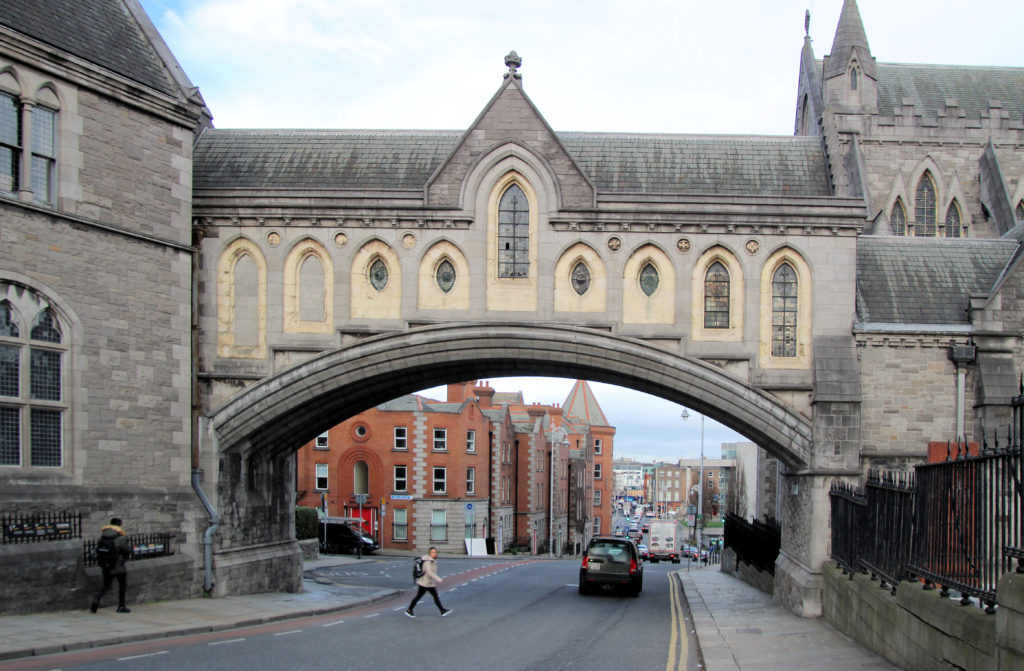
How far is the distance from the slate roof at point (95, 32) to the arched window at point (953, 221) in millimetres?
29115

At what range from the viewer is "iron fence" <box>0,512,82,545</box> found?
1496cm

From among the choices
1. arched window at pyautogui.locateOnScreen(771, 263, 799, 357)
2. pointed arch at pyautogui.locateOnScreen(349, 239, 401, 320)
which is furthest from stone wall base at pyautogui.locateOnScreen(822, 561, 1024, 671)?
pointed arch at pyautogui.locateOnScreen(349, 239, 401, 320)

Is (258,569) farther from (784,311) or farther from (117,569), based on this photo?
(784,311)

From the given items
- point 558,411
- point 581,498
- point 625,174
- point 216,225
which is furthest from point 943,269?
point 581,498

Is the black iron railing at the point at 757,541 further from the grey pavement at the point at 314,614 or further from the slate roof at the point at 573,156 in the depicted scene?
the slate roof at the point at 573,156

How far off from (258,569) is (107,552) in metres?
6.25

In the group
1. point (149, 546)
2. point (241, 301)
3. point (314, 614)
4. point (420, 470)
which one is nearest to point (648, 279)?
point (241, 301)

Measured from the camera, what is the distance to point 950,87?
41.6 meters

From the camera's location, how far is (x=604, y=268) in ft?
67.3

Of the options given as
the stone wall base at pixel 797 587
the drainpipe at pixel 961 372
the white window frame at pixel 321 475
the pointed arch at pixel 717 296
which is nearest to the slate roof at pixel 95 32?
the pointed arch at pixel 717 296

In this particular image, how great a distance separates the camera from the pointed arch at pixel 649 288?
20453 mm

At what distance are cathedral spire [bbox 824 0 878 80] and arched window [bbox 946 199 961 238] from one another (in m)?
6.00

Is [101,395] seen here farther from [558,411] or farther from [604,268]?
[558,411]

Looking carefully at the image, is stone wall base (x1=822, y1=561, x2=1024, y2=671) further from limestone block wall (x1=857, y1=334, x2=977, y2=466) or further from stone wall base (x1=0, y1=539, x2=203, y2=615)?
stone wall base (x1=0, y1=539, x2=203, y2=615)
